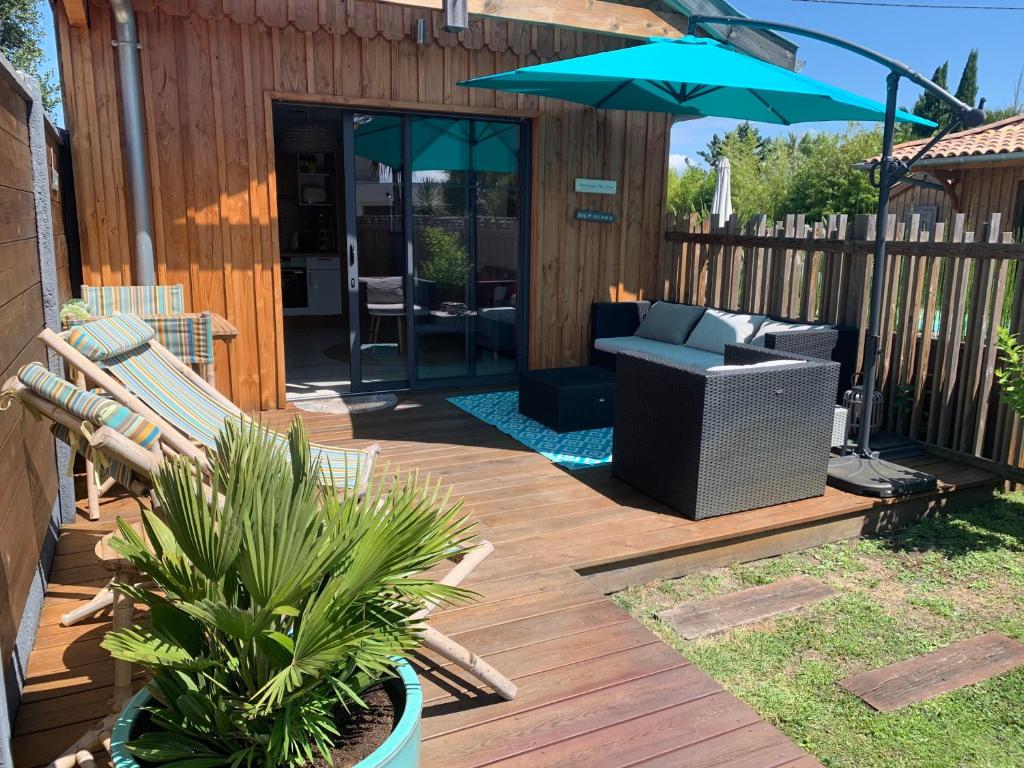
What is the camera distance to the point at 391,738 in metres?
1.56

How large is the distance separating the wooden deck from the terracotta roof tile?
24.5 ft

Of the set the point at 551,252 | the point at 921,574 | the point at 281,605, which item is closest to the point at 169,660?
the point at 281,605

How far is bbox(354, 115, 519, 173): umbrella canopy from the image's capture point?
238 inches

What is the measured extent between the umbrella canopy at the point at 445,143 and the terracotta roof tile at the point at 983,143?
5953 millimetres

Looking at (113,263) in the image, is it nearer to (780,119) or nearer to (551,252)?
(551,252)

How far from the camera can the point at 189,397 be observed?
332 cm

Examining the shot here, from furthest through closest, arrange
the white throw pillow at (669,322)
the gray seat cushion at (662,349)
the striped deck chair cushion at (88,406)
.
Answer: the white throw pillow at (669,322), the gray seat cushion at (662,349), the striped deck chair cushion at (88,406)

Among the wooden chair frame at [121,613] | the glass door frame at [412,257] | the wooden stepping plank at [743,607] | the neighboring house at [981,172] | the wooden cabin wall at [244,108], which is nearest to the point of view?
the wooden chair frame at [121,613]

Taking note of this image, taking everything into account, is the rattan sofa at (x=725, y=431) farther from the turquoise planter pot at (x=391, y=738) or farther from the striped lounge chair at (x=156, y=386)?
the turquoise planter pot at (x=391, y=738)

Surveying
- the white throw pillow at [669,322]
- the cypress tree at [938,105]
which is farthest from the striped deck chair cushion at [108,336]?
the cypress tree at [938,105]

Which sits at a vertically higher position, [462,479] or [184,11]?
[184,11]

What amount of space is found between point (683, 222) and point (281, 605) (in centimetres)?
609

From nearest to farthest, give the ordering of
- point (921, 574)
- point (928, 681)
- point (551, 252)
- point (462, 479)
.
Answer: point (928, 681), point (921, 574), point (462, 479), point (551, 252)

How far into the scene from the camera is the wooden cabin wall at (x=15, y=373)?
7.65 feet
